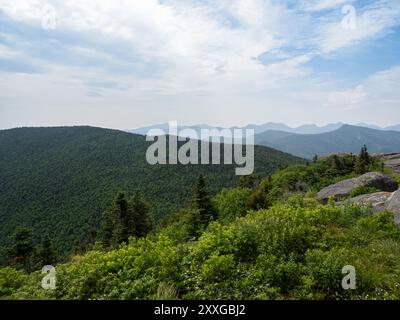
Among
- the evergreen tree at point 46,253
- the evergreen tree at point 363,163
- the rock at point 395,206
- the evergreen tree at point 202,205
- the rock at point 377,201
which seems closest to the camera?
the rock at point 395,206

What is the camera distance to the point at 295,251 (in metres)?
6.57

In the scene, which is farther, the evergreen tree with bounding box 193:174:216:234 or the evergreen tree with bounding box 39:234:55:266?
the evergreen tree with bounding box 39:234:55:266

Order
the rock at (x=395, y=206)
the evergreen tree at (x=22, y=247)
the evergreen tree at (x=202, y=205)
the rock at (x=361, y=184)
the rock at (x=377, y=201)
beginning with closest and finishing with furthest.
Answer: the rock at (x=395, y=206), the rock at (x=377, y=201), the rock at (x=361, y=184), the evergreen tree at (x=202, y=205), the evergreen tree at (x=22, y=247)

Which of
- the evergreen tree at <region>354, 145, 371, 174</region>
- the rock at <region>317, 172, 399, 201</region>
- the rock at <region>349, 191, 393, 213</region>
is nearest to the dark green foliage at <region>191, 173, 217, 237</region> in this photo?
the rock at <region>317, 172, 399, 201</region>

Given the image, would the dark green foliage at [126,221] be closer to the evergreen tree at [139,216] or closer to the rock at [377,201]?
the evergreen tree at [139,216]

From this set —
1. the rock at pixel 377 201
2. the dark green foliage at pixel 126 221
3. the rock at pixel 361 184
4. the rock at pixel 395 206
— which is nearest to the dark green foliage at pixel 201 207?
the dark green foliage at pixel 126 221

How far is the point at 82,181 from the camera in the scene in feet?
423

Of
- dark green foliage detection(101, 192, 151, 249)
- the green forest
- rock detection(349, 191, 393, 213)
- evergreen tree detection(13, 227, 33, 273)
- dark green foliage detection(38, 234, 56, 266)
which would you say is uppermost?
rock detection(349, 191, 393, 213)

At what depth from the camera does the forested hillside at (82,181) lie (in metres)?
91.3

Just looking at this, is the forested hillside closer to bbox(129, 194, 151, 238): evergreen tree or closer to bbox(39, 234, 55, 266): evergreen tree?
bbox(39, 234, 55, 266): evergreen tree

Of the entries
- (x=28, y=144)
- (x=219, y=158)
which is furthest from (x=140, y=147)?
(x=28, y=144)

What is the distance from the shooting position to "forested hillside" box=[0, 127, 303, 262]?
91312 millimetres
